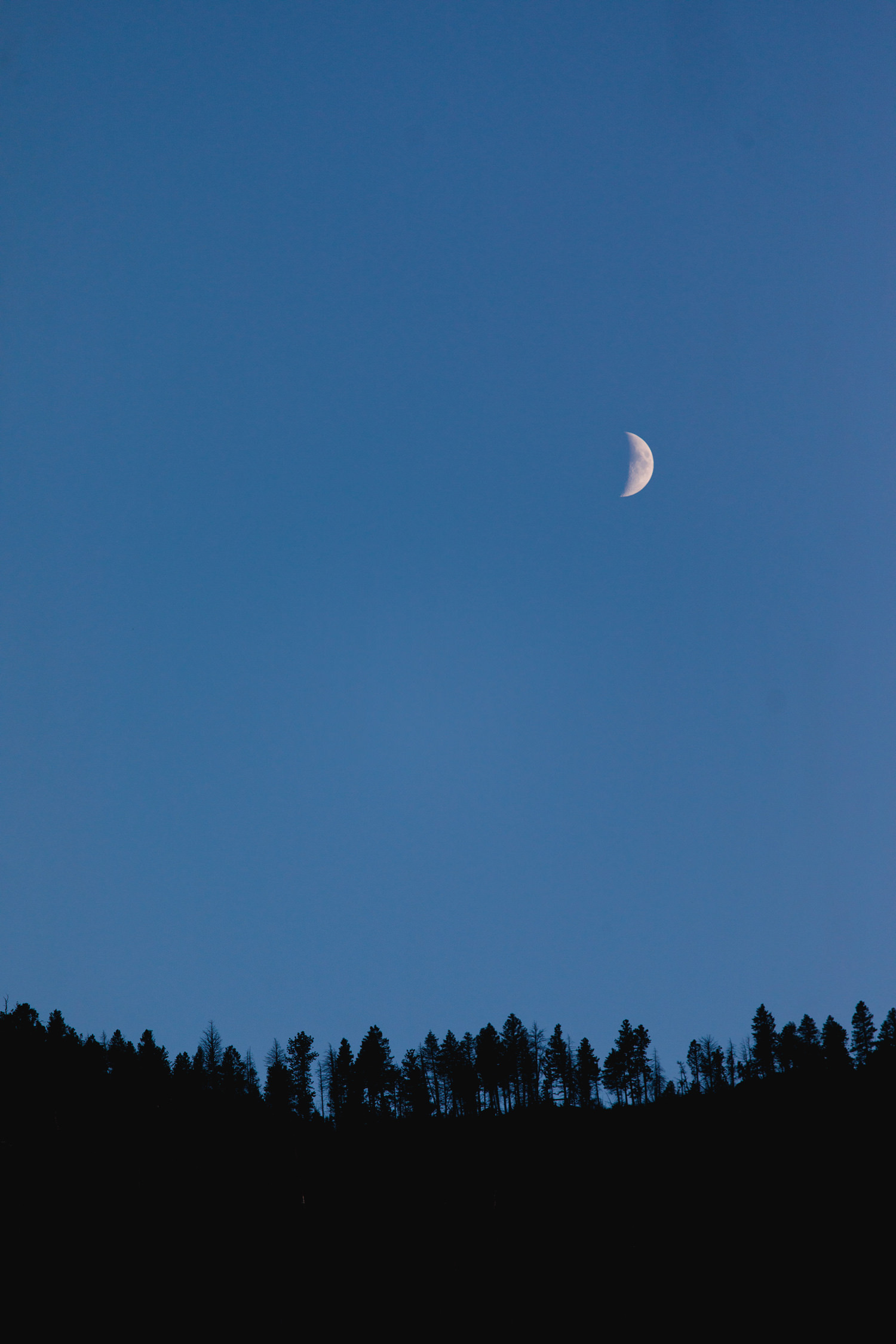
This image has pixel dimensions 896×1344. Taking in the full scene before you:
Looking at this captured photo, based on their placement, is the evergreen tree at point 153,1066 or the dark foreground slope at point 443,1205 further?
the evergreen tree at point 153,1066

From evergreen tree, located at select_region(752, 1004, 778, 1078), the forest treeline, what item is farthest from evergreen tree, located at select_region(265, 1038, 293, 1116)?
evergreen tree, located at select_region(752, 1004, 778, 1078)

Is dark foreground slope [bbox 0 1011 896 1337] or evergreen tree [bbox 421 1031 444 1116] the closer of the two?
dark foreground slope [bbox 0 1011 896 1337]

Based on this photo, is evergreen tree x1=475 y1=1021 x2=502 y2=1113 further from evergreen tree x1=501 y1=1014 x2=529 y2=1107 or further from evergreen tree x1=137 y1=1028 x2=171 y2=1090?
evergreen tree x1=137 y1=1028 x2=171 y2=1090

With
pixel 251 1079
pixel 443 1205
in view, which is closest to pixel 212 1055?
pixel 251 1079

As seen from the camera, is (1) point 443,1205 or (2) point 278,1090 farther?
(2) point 278,1090

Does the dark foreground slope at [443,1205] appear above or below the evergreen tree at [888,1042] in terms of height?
below

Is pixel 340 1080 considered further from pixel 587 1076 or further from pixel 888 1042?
pixel 888 1042

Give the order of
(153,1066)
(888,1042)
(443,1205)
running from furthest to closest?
(888,1042) < (153,1066) < (443,1205)

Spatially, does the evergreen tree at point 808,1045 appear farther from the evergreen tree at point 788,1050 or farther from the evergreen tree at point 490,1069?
the evergreen tree at point 490,1069

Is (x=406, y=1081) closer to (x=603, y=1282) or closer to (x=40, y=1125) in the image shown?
(x=40, y=1125)

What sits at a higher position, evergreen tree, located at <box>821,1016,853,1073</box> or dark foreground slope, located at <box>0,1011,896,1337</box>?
evergreen tree, located at <box>821,1016,853,1073</box>

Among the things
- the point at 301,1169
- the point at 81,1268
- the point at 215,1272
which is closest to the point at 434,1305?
the point at 215,1272

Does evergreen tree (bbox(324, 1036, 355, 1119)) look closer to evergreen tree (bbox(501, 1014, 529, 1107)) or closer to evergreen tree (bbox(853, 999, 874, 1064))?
evergreen tree (bbox(501, 1014, 529, 1107))

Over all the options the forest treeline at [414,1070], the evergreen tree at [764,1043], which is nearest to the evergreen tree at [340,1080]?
the forest treeline at [414,1070]
